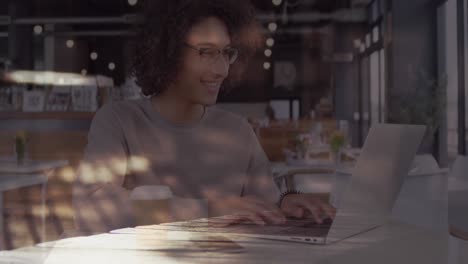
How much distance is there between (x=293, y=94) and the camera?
16.6m

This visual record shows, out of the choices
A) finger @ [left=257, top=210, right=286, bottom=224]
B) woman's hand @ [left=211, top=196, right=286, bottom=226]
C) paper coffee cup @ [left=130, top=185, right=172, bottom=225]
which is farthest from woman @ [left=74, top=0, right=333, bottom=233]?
paper coffee cup @ [left=130, top=185, right=172, bottom=225]

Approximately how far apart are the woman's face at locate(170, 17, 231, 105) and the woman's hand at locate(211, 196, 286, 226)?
0.35 m

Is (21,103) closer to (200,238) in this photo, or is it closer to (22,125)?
(22,125)

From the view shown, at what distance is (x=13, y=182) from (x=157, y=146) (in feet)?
6.86

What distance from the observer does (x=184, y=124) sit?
5.31 feet

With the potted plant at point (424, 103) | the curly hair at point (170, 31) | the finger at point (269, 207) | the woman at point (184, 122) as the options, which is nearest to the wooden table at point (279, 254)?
the finger at point (269, 207)

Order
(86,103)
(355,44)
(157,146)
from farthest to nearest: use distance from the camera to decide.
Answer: (355,44)
(86,103)
(157,146)

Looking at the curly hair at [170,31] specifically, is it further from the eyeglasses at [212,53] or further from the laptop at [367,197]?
the laptop at [367,197]

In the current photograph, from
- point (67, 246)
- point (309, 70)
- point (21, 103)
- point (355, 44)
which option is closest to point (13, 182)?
point (67, 246)

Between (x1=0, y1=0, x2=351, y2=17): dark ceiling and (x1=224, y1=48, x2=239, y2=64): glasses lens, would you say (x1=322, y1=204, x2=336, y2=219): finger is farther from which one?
(x1=0, y1=0, x2=351, y2=17): dark ceiling

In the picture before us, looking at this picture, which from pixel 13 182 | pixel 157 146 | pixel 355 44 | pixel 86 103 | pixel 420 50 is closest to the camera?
pixel 157 146

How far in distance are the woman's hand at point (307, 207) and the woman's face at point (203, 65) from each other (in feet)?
1.22

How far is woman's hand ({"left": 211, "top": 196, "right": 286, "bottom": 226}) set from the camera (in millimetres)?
1116

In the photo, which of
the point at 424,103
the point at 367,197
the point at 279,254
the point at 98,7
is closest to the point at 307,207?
the point at 367,197
